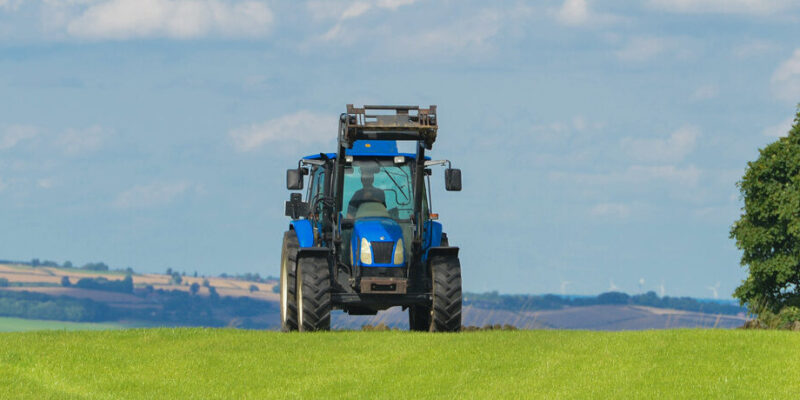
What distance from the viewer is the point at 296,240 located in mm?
22406

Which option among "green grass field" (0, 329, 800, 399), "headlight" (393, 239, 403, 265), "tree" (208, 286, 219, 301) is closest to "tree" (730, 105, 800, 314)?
"green grass field" (0, 329, 800, 399)

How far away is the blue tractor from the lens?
66.5 feet

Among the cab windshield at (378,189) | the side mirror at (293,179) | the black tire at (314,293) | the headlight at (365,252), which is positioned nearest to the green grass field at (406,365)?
the black tire at (314,293)

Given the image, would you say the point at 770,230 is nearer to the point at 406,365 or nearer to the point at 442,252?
the point at 442,252

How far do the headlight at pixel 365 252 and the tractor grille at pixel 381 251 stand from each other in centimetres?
8

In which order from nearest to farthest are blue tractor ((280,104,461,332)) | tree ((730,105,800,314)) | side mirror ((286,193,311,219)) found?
blue tractor ((280,104,461,332))
side mirror ((286,193,311,219))
tree ((730,105,800,314))

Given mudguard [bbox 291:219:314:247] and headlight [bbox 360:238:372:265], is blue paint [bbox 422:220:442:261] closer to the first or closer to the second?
headlight [bbox 360:238:372:265]

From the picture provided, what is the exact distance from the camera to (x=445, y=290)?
67.1ft

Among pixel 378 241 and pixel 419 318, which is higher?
pixel 378 241

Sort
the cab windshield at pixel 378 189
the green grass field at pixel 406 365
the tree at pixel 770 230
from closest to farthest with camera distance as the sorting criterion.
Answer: the green grass field at pixel 406 365, the cab windshield at pixel 378 189, the tree at pixel 770 230

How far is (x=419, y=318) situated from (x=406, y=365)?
635cm

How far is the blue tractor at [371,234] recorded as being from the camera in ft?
66.5

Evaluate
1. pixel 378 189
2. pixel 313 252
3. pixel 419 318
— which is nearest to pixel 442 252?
pixel 378 189

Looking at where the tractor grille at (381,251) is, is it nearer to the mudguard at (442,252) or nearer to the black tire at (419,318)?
the mudguard at (442,252)
